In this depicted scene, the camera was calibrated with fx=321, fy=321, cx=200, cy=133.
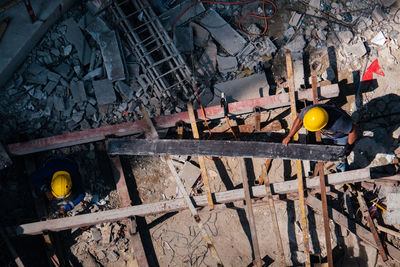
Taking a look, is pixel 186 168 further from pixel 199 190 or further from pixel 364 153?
pixel 364 153

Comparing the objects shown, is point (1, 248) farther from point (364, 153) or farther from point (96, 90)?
point (364, 153)

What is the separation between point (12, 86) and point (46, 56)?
2.88ft

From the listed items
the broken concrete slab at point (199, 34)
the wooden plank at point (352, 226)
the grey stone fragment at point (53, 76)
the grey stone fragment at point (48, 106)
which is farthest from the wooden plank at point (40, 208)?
the wooden plank at point (352, 226)

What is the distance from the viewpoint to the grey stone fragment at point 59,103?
20.4 ft

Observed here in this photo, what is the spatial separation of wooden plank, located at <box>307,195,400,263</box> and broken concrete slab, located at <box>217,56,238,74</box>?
2834 mm

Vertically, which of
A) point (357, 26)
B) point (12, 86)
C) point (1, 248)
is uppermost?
point (12, 86)

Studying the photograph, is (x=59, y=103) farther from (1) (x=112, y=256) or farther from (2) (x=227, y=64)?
(2) (x=227, y=64)

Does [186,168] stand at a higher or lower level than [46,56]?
lower

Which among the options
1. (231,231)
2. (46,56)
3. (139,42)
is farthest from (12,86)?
(231,231)

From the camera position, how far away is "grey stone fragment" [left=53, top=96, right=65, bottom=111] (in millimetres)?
6219

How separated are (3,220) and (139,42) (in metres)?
4.38

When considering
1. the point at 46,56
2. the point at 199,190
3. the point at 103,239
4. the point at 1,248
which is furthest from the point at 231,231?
the point at 46,56

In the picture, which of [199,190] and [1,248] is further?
[199,190]

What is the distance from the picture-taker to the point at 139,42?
241 inches
